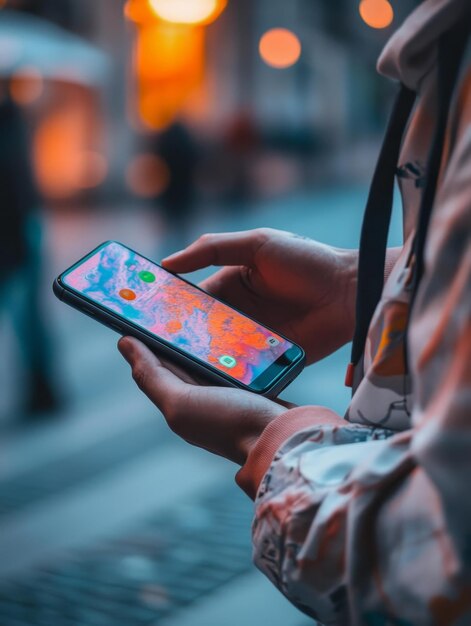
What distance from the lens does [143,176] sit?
19781mm

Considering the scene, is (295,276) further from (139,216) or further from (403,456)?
(139,216)

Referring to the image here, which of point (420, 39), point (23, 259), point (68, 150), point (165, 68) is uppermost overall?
point (420, 39)

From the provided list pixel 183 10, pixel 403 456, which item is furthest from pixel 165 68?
pixel 403 456

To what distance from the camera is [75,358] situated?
6406 millimetres

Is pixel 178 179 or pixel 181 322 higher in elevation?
pixel 181 322

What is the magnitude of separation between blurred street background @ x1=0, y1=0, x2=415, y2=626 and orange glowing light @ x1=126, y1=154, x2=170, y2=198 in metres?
0.07

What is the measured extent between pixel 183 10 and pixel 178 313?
1568 cm

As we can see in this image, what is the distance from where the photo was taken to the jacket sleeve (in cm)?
81

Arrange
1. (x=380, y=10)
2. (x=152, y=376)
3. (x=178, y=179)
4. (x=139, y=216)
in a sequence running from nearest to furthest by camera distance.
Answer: (x=152, y=376) → (x=380, y=10) → (x=178, y=179) → (x=139, y=216)

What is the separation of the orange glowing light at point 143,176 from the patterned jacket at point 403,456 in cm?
1796

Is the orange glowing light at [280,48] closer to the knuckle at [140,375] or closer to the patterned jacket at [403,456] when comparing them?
the knuckle at [140,375]

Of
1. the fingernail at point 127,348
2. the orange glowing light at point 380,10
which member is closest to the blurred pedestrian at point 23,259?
the orange glowing light at point 380,10

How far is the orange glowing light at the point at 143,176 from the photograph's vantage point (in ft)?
62.6

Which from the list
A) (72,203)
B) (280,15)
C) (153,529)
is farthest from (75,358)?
(280,15)
